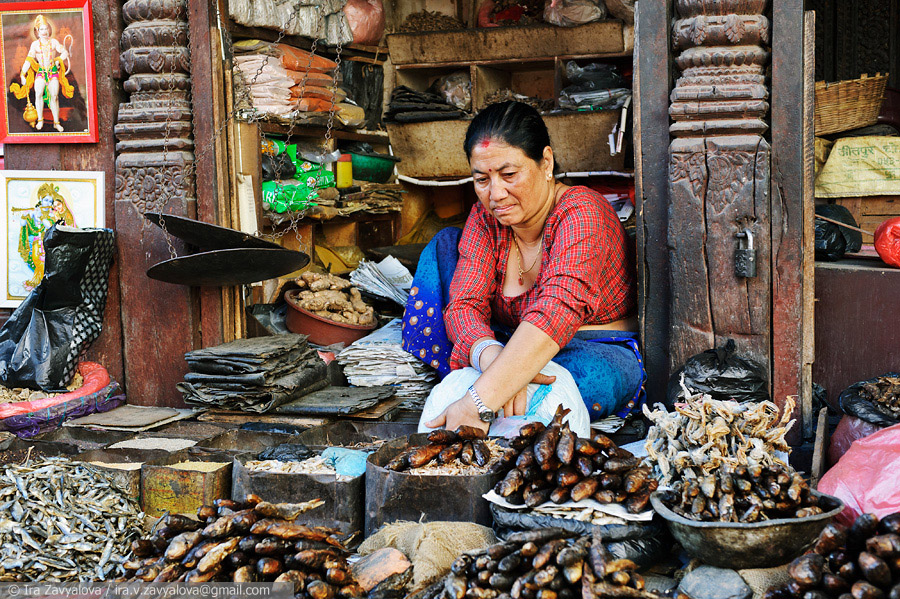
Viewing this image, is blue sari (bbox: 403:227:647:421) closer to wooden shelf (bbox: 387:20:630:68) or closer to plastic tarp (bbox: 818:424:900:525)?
plastic tarp (bbox: 818:424:900:525)

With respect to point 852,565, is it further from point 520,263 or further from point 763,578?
point 520,263

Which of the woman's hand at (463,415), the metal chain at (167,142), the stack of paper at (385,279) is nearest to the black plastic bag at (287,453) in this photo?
the woman's hand at (463,415)

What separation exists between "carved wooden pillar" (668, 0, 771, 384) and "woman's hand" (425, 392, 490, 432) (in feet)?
3.26

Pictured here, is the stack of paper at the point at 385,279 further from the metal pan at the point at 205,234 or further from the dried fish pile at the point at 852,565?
the dried fish pile at the point at 852,565

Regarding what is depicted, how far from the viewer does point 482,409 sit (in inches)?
113

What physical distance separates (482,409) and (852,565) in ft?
4.33

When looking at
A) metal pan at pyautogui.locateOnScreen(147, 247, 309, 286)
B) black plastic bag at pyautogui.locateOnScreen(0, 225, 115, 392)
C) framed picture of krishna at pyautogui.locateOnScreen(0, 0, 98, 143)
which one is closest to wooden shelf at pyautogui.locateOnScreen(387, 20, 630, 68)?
framed picture of krishna at pyautogui.locateOnScreen(0, 0, 98, 143)

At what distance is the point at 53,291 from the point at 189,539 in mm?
2090

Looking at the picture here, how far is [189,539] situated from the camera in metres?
2.19

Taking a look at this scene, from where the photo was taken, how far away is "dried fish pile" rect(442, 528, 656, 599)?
6.34 feet

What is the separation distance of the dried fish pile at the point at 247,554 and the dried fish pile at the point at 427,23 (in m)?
4.92

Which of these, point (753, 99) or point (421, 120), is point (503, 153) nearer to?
point (753, 99)

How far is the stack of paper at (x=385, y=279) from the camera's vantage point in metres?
5.00

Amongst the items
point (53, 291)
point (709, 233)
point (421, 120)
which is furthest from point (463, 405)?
point (421, 120)
